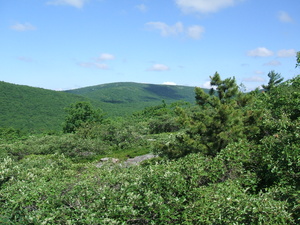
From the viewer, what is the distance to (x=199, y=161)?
30.5 feet

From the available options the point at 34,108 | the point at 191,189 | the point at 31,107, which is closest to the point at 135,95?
the point at 34,108

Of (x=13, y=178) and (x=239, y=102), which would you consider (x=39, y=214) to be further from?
(x=239, y=102)

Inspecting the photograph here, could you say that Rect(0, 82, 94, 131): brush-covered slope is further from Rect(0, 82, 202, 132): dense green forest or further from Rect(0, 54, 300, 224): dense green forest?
Rect(0, 54, 300, 224): dense green forest

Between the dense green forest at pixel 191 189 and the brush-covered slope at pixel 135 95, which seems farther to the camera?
the brush-covered slope at pixel 135 95

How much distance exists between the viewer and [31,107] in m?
95.1

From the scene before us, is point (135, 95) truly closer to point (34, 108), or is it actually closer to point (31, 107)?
point (34, 108)

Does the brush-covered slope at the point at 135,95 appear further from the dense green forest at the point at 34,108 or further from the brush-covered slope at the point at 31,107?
the brush-covered slope at the point at 31,107

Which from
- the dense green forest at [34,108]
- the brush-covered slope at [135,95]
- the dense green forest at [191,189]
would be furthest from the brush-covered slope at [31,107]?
the dense green forest at [191,189]

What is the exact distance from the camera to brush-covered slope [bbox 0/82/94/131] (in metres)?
79.6

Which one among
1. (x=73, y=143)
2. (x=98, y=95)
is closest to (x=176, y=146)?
(x=73, y=143)

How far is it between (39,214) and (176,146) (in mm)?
10582

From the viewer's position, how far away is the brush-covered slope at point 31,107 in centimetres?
7962

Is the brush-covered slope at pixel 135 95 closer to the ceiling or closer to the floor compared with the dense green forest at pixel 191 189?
closer to the ceiling

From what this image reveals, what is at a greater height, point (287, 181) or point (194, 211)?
point (287, 181)
